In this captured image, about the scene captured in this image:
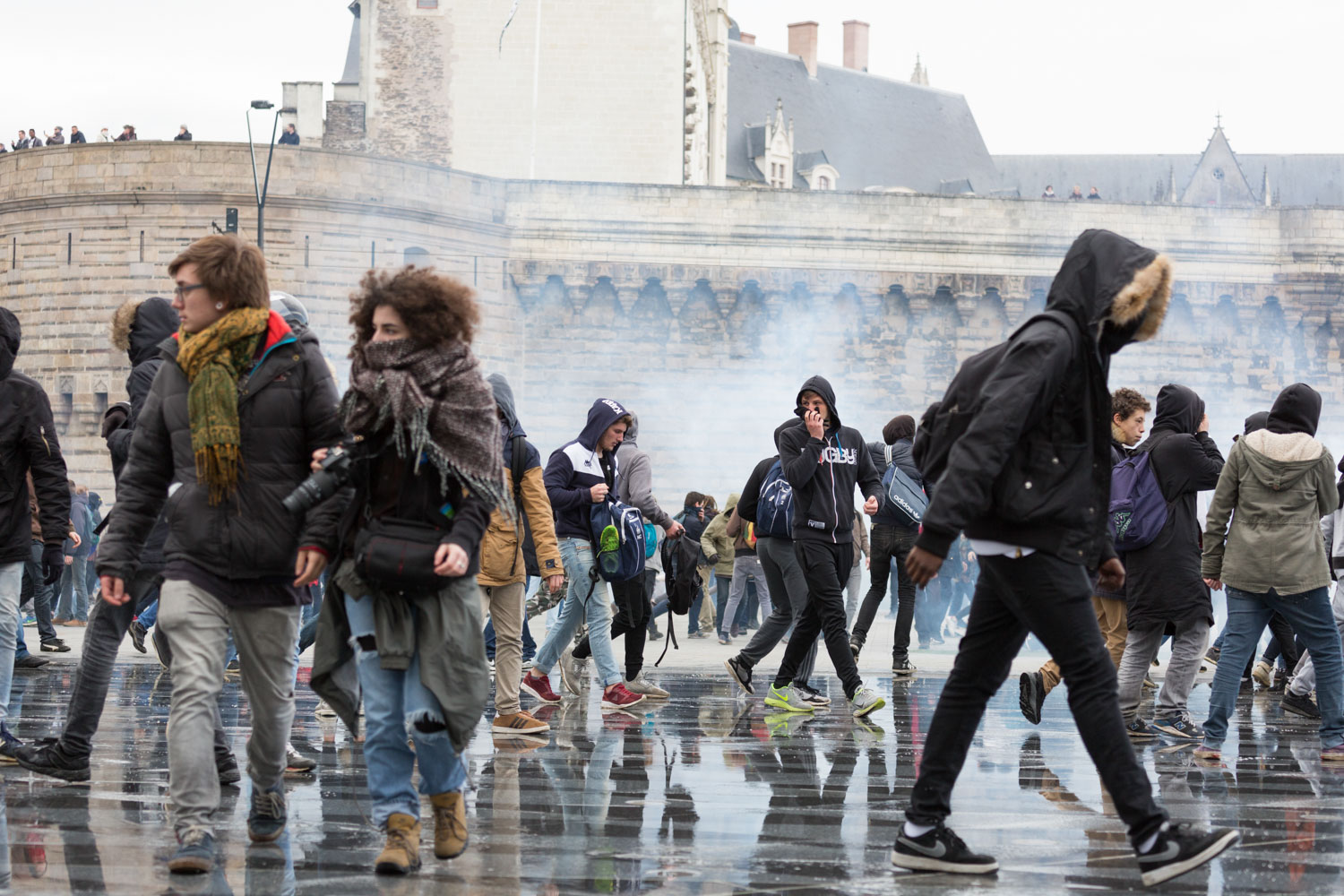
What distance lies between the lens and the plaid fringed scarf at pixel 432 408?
13.9ft

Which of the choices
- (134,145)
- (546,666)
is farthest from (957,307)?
(546,666)

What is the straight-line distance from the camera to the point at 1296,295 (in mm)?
29719

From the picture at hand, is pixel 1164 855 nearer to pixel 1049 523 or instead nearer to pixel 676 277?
pixel 1049 523

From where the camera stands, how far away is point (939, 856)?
417cm

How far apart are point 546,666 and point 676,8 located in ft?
93.0

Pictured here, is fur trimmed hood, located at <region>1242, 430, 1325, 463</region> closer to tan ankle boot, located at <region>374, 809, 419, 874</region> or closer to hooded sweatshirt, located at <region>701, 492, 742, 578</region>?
tan ankle boot, located at <region>374, 809, 419, 874</region>

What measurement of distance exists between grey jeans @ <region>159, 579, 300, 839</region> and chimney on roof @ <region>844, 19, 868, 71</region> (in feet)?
262

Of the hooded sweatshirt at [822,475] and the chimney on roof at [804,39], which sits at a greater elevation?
the chimney on roof at [804,39]

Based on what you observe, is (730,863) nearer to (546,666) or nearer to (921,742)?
(921,742)

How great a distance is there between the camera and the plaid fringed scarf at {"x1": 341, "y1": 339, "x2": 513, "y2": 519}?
4238 mm

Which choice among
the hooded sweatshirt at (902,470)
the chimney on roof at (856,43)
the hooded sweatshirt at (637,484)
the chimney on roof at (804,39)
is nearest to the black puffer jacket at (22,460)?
the hooded sweatshirt at (637,484)

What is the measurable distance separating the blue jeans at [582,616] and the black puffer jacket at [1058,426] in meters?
4.12

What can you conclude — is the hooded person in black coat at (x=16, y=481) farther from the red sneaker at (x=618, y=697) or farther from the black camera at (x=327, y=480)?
the red sneaker at (x=618, y=697)

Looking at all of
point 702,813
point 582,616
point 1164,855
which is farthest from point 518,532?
A: point 1164,855
